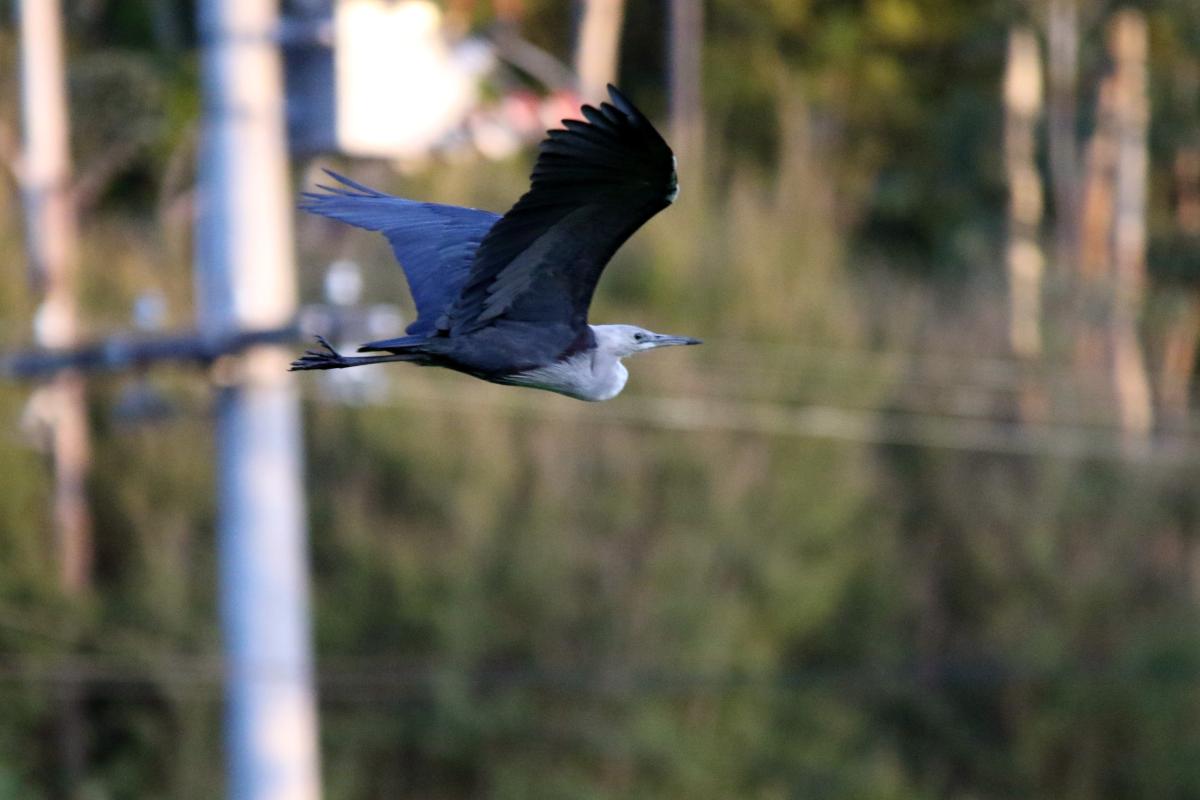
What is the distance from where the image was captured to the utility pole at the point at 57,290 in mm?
15531

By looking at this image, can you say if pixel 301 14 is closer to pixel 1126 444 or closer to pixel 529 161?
pixel 529 161

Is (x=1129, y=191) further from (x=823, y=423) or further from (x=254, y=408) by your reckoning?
(x=254, y=408)

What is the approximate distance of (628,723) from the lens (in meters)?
16.7

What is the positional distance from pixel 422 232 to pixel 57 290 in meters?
9.24

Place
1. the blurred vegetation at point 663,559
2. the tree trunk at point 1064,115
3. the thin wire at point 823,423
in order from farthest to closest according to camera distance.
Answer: the tree trunk at point 1064,115
the thin wire at point 823,423
the blurred vegetation at point 663,559

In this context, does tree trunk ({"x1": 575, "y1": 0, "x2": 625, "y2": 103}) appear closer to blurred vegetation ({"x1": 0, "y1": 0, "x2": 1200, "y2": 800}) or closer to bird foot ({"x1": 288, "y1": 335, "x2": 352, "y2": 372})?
blurred vegetation ({"x1": 0, "y1": 0, "x2": 1200, "y2": 800})

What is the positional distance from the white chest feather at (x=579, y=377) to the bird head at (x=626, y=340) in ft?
0.29

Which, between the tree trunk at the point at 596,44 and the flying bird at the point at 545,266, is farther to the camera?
the tree trunk at the point at 596,44

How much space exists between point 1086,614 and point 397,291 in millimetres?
6691

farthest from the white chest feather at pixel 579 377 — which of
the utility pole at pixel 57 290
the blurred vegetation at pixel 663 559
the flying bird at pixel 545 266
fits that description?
the blurred vegetation at pixel 663 559

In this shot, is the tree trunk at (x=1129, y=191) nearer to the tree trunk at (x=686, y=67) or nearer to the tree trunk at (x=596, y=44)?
the tree trunk at (x=686, y=67)

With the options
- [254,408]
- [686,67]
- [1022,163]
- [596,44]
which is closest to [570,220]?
[254,408]

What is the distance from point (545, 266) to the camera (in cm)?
606

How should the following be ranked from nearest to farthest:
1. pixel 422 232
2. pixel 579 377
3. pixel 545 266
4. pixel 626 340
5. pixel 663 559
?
pixel 545 266
pixel 579 377
pixel 626 340
pixel 422 232
pixel 663 559
